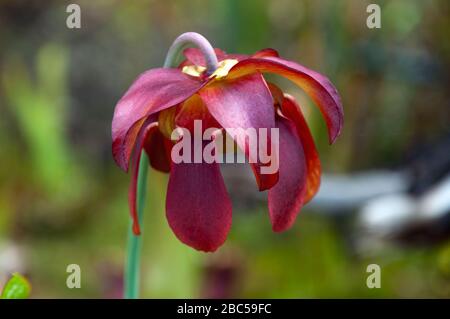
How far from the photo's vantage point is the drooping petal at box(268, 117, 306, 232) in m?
0.46

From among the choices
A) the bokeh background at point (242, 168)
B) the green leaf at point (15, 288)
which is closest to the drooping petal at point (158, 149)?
the green leaf at point (15, 288)

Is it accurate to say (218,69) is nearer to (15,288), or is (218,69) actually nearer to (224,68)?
(224,68)

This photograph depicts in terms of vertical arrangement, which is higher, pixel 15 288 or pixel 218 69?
pixel 218 69

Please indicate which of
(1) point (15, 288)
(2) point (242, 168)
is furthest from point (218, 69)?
(2) point (242, 168)

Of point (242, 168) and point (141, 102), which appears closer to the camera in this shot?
point (141, 102)

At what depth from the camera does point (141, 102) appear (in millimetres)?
441

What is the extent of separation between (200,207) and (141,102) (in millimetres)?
69

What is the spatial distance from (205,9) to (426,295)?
938 mm

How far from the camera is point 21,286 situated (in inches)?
19.0

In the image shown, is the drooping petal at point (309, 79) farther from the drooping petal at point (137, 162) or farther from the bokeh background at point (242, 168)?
the bokeh background at point (242, 168)

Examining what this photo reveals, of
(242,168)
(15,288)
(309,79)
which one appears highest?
(242,168)

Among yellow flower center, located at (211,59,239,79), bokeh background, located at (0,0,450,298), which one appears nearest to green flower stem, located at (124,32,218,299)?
yellow flower center, located at (211,59,239,79)

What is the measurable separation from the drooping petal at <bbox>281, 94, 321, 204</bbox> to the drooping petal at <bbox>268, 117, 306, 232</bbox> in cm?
2

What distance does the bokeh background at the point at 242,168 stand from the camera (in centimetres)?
123
